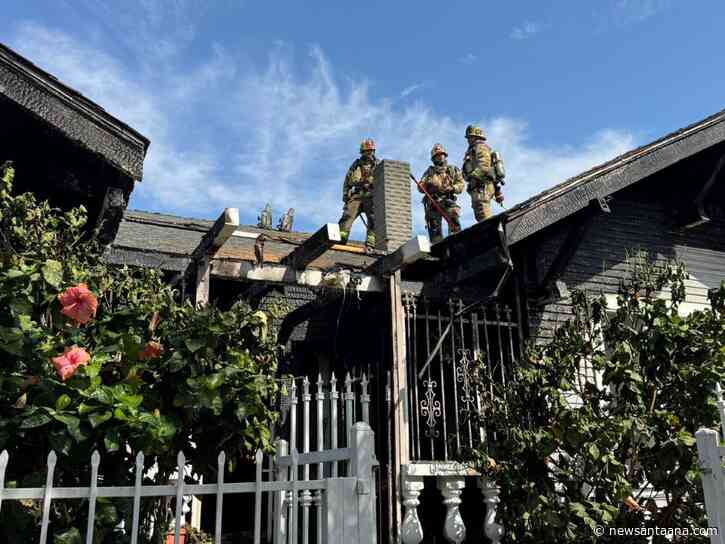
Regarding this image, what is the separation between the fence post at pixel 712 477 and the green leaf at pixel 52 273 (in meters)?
3.46

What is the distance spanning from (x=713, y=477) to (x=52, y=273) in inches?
141

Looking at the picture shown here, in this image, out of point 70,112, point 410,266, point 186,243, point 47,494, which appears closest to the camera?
point 47,494

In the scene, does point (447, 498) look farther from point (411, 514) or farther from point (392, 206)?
point (392, 206)

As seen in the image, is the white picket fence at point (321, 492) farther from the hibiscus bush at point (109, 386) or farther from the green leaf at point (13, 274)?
the green leaf at point (13, 274)

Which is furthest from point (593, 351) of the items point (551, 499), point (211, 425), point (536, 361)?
point (211, 425)

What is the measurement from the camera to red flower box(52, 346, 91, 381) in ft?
9.46

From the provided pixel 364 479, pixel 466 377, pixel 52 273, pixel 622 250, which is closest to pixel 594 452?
pixel 364 479

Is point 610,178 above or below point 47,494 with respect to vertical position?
above

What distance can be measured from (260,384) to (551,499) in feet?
8.24

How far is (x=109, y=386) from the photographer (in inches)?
126

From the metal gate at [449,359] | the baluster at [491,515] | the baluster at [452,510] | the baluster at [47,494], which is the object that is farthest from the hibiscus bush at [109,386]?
the baluster at [491,515]

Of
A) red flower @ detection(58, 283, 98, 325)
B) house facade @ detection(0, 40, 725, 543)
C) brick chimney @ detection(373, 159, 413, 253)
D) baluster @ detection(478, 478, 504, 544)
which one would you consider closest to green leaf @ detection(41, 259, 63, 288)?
red flower @ detection(58, 283, 98, 325)

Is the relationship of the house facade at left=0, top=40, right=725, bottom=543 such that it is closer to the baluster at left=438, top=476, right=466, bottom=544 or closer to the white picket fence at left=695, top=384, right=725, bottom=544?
the baluster at left=438, top=476, right=466, bottom=544

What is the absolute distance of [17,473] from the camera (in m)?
3.06
